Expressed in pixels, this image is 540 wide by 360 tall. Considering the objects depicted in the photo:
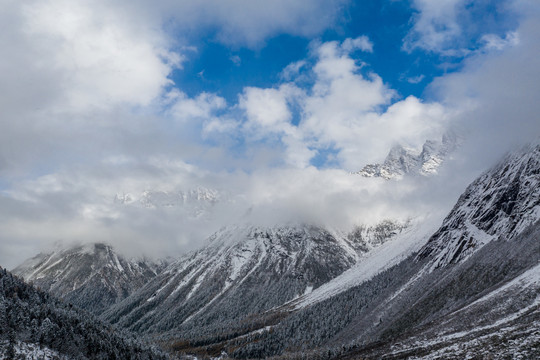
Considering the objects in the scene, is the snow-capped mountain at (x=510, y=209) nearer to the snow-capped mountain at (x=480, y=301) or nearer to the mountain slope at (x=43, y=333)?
the snow-capped mountain at (x=480, y=301)

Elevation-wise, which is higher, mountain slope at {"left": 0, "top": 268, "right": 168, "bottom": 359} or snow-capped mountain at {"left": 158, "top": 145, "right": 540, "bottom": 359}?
mountain slope at {"left": 0, "top": 268, "right": 168, "bottom": 359}

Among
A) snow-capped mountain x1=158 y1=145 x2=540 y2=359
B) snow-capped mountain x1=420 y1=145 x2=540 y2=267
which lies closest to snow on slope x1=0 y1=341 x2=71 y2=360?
snow-capped mountain x1=158 y1=145 x2=540 y2=359

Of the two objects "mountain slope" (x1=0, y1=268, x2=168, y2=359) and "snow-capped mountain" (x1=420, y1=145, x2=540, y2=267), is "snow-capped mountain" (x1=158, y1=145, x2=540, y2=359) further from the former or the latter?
"mountain slope" (x1=0, y1=268, x2=168, y2=359)

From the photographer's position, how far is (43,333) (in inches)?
3214

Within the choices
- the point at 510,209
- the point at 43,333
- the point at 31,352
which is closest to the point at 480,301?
→ the point at 510,209

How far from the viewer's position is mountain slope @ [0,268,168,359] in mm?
75688

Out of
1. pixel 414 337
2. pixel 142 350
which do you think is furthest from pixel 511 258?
pixel 142 350

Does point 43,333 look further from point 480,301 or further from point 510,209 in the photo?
point 510,209

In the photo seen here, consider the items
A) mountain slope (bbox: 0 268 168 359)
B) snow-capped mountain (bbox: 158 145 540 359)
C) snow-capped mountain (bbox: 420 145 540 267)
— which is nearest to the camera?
snow-capped mountain (bbox: 158 145 540 359)

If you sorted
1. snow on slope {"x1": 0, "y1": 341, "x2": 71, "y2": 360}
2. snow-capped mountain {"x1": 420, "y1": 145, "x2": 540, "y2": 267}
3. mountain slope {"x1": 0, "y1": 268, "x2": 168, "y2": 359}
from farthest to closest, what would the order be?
snow-capped mountain {"x1": 420, "y1": 145, "x2": 540, "y2": 267} < mountain slope {"x1": 0, "y1": 268, "x2": 168, "y2": 359} < snow on slope {"x1": 0, "y1": 341, "x2": 71, "y2": 360}

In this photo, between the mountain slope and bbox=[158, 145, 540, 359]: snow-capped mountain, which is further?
the mountain slope

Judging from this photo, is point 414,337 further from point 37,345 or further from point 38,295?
point 38,295

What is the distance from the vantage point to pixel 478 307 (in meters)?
102

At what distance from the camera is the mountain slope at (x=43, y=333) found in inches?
2980
